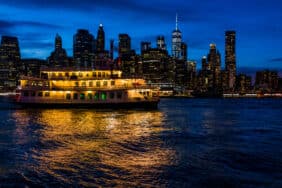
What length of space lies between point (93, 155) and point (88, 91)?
4033cm

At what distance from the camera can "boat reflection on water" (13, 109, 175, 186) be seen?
55.9ft

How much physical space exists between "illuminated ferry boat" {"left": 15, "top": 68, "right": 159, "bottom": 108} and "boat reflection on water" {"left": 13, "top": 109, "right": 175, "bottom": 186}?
24.3m

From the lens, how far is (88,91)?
61656mm

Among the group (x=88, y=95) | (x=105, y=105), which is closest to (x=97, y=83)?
(x=88, y=95)

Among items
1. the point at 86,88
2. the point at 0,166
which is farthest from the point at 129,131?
the point at 86,88

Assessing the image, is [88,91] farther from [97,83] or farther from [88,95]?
[97,83]

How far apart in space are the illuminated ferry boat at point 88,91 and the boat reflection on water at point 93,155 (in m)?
24.3

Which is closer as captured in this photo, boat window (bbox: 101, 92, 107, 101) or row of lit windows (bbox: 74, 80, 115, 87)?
boat window (bbox: 101, 92, 107, 101)

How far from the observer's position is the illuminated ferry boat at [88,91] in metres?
60.5

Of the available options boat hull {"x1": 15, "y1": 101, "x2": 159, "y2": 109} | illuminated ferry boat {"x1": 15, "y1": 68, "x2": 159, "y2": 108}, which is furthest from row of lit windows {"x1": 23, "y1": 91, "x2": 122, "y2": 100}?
boat hull {"x1": 15, "y1": 101, "x2": 159, "y2": 109}

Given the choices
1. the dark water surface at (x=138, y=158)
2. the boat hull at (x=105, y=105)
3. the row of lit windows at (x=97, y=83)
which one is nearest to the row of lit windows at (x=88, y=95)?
the boat hull at (x=105, y=105)

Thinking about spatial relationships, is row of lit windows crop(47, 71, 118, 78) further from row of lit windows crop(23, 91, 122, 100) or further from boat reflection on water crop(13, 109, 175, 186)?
boat reflection on water crop(13, 109, 175, 186)

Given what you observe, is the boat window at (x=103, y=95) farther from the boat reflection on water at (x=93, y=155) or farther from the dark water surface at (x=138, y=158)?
the dark water surface at (x=138, y=158)

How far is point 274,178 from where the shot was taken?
55.6 feet
